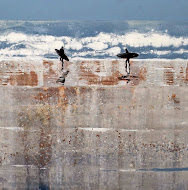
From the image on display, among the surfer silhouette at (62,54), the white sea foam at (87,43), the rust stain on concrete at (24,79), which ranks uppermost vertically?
the white sea foam at (87,43)

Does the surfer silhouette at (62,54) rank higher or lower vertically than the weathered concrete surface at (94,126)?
higher

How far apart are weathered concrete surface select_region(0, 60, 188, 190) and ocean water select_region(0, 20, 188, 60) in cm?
10

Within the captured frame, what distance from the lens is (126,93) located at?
1.96 meters

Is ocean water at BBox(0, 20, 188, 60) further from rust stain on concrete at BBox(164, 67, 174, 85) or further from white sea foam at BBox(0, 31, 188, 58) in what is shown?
rust stain on concrete at BBox(164, 67, 174, 85)

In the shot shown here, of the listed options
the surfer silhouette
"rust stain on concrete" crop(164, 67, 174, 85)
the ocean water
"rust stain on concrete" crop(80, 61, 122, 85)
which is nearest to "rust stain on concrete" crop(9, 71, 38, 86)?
the ocean water

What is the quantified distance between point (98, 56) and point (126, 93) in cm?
43

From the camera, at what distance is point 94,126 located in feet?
6.52

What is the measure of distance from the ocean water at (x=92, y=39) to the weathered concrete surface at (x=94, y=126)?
0.10 m

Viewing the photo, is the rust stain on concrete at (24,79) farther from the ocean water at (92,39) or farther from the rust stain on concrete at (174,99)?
the rust stain on concrete at (174,99)

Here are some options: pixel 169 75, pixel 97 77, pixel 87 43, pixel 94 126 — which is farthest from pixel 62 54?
pixel 169 75

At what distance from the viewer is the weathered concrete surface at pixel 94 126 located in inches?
76.4

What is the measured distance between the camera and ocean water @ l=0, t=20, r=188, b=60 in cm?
191

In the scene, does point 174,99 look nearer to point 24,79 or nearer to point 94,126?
point 94,126

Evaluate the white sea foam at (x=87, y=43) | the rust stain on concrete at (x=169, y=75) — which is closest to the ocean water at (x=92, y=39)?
the white sea foam at (x=87, y=43)
